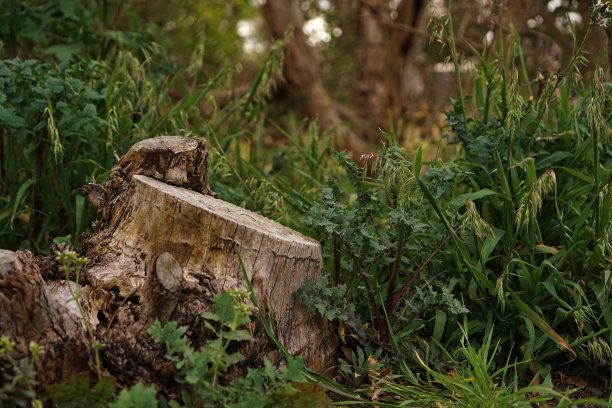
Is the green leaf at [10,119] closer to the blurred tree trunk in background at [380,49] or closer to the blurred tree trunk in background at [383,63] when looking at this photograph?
the blurred tree trunk in background at [380,49]

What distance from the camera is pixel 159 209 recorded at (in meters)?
1.77

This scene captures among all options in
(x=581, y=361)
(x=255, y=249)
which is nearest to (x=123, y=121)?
(x=255, y=249)

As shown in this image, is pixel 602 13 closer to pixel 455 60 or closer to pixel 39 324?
pixel 455 60

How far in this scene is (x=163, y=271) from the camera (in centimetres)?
162

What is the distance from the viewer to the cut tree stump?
1.55m

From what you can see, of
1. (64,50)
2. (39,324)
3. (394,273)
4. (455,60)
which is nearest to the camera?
(39,324)

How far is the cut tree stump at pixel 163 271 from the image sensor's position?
1548 mm

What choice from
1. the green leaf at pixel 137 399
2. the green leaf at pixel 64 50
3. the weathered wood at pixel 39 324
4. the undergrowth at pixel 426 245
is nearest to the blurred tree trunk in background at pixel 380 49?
the green leaf at pixel 64 50

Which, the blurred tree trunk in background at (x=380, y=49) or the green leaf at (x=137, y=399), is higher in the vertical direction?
the blurred tree trunk in background at (x=380, y=49)

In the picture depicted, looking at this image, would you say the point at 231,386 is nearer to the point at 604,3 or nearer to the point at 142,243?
the point at 142,243

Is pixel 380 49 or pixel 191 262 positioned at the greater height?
pixel 380 49

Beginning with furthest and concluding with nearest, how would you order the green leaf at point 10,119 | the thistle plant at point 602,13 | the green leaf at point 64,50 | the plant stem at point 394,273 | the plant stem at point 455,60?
the green leaf at point 64,50
the green leaf at point 10,119
the plant stem at point 455,60
the plant stem at point 394,273
the thistle plant at point 602,13

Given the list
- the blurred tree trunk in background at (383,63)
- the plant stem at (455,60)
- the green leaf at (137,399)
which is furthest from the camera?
the blurred tree trunk in background at (383,63)

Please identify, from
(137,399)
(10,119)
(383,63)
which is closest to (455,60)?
(137,399)
